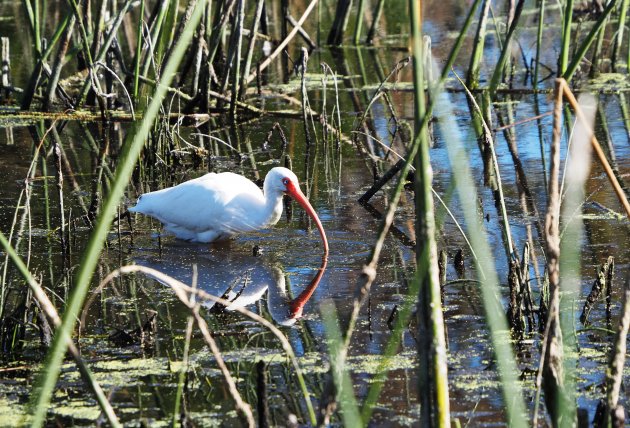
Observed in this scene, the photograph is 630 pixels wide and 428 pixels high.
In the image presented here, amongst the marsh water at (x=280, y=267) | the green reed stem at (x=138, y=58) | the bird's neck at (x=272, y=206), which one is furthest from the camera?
the green reed stem at (x=138, y=58)

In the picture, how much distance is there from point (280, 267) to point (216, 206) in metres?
0.78

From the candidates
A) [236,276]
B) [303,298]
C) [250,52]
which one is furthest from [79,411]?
[250,52]

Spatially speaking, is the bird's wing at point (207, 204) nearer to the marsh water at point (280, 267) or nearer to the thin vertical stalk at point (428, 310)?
the marsh water at point (280, 267)

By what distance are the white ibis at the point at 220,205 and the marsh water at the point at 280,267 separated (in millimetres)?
118

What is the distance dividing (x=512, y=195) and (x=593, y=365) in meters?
2.73

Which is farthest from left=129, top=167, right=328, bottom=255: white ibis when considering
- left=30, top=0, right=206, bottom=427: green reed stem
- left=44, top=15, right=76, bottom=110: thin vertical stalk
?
left=30, top=0, right=206, bottom=427: green reed stem

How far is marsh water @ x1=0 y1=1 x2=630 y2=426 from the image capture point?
361 centimetres

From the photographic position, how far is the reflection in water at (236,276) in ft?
15.6

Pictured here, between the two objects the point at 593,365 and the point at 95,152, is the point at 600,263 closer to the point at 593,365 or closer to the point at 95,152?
the point at 593,365

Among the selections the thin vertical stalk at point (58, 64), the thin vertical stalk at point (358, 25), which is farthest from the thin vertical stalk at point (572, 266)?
the thin vertical stalk at point (358, 25)

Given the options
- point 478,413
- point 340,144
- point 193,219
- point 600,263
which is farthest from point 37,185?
point 478,413

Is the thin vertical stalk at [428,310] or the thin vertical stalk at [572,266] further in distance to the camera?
the thin vertical stalk at [572,266]

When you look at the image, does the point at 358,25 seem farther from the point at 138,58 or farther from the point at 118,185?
the point at 118,185

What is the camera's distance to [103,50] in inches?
317
